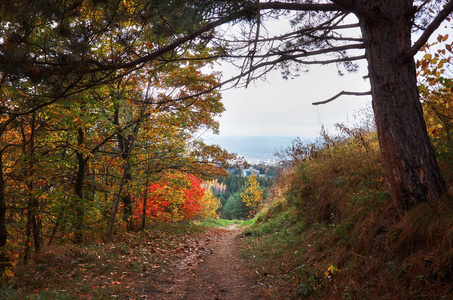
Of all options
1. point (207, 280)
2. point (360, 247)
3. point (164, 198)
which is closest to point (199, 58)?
point (360, 247)

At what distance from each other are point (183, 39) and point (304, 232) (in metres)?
5.66

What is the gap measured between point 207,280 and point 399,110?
4.74 m

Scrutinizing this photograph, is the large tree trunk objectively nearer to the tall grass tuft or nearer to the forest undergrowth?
the tall grass tuft

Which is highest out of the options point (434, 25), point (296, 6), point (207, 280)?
point (296, 6)

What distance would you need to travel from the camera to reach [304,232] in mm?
6777

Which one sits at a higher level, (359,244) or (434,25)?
(434,25)

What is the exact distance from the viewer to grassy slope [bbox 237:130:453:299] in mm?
2715

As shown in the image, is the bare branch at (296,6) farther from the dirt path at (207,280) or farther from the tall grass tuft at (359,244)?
the dirt path at (207,280)

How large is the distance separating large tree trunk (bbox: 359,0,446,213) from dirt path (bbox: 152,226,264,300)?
2920mm

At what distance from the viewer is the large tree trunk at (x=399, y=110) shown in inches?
126

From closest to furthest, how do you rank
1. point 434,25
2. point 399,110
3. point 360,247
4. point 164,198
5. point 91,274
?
point 434,25 < point 399,110 < point 360,247 < point 91,274 < point 164,198

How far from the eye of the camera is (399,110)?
3297 mm

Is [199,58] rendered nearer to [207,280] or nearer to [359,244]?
[359,244]

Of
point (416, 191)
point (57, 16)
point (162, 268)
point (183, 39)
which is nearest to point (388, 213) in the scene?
point (416, 191)
